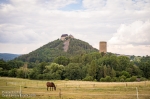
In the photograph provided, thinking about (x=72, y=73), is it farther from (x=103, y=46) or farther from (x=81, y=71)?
(x=103, y=46)

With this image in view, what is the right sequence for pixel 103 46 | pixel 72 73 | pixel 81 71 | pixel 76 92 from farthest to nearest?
pixel 103 46
pixel 81 71
pixel 72 73
pixel 76 92

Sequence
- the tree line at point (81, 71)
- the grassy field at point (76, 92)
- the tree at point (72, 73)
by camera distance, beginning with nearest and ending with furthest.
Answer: the grassy field at point (76, 92)
the tree line at point (81, 71)
the tree at point (72, 73)

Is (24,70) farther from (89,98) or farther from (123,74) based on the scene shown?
(89,98)

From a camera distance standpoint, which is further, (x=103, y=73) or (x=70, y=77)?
(x=103, y=73)

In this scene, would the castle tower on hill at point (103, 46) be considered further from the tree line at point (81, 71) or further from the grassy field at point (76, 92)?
the grassy field at point (76, 92)

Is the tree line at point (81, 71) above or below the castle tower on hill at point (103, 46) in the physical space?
below

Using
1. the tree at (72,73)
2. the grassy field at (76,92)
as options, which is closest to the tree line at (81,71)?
the tree at (72,73)

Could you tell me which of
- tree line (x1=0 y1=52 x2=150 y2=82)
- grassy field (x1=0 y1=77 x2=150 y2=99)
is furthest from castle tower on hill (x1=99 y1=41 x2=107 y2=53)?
grassy field (x1=0 y1=77 x2=150 y2=99)

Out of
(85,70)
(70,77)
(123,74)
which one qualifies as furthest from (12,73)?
(123,74)

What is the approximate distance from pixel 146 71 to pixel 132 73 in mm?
12547

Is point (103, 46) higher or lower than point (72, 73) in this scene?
higher

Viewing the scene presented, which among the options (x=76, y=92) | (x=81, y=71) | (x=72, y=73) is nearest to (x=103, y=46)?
(x=81, y=71)

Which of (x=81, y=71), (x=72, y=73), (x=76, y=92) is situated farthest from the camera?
(x=81, y=71)

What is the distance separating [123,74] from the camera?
91.5m
